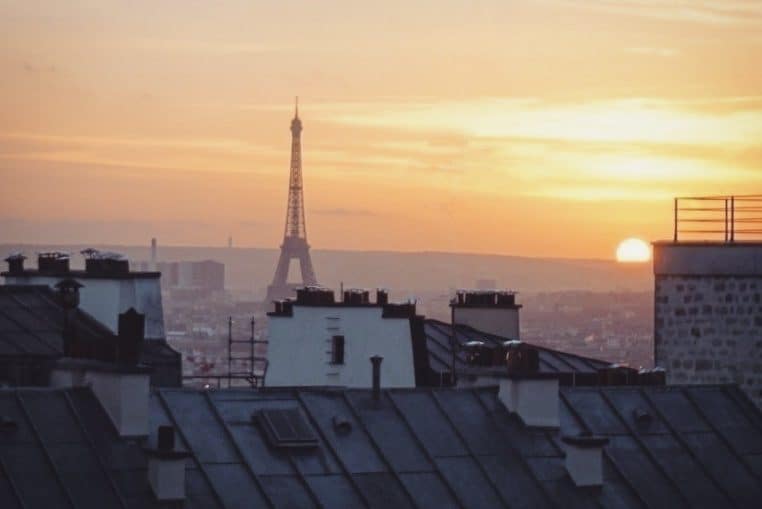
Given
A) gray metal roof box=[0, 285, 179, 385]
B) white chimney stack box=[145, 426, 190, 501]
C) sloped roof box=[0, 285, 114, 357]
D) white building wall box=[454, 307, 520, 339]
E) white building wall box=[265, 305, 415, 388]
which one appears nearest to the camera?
white chimney stack box=[145, 426, 190, 501]

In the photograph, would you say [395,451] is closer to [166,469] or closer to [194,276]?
[166,469]

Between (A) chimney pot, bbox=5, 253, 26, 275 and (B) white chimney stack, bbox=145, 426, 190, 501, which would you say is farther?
(A) chimney pot, bbox=5, 253, 26, 275

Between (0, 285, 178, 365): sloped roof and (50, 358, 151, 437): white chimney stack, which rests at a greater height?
(0, 285, 178, 365): sloped roof

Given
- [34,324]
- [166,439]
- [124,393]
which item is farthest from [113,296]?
[166,439]

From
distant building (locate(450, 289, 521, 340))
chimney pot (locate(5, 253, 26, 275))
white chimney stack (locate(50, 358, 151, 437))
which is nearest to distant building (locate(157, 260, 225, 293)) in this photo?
distant building (locate(450, 289, 521, 340))

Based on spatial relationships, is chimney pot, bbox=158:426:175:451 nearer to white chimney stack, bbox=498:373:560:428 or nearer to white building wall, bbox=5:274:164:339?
white chimney stack, bbox=498:373:560:428

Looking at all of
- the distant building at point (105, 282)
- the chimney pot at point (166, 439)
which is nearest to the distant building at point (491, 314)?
the distant building at point (105, 282)

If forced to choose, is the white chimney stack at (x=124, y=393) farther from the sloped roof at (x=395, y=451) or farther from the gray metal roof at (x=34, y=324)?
the gray metal roof at (x=34, y=324)

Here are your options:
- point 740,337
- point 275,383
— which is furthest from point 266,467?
point 275,383
